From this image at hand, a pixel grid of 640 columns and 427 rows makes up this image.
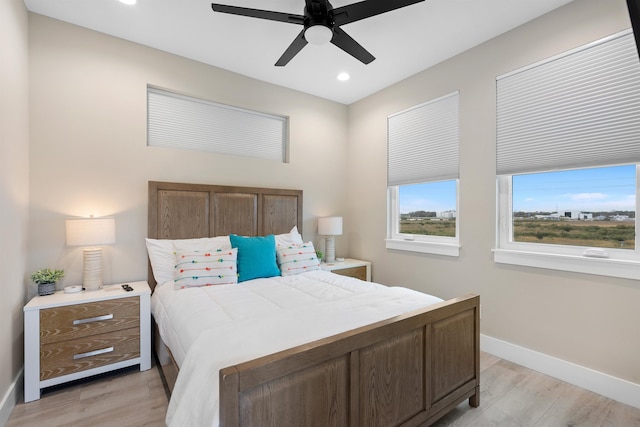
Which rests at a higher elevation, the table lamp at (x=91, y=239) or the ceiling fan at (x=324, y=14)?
the ceiling fan at (x=324, y=14)

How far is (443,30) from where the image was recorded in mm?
2627

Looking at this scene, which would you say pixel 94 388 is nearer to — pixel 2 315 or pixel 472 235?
pixel 2 315

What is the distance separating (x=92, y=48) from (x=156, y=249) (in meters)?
1.90

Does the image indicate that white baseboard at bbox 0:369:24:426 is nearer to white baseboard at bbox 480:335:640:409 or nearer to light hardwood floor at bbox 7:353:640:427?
light hardwood floor at bbox 7:353:640:427

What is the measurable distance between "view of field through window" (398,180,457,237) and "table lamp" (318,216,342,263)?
80 cm

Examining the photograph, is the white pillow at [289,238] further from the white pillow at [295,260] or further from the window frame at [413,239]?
the window frame at [413,239]

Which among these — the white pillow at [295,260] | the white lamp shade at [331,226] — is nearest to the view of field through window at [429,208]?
the white lamp shade at [331,226]

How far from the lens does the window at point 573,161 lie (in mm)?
2094

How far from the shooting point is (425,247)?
11.0 feet

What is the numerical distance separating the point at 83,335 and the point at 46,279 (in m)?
0.56

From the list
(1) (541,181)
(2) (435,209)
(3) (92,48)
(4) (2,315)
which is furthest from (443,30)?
(4) (2,315)

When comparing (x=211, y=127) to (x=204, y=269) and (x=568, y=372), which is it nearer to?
(x=204, y=269)

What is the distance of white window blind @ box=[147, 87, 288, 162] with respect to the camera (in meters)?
3.11

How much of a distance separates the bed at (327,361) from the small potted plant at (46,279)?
780 millimetres
